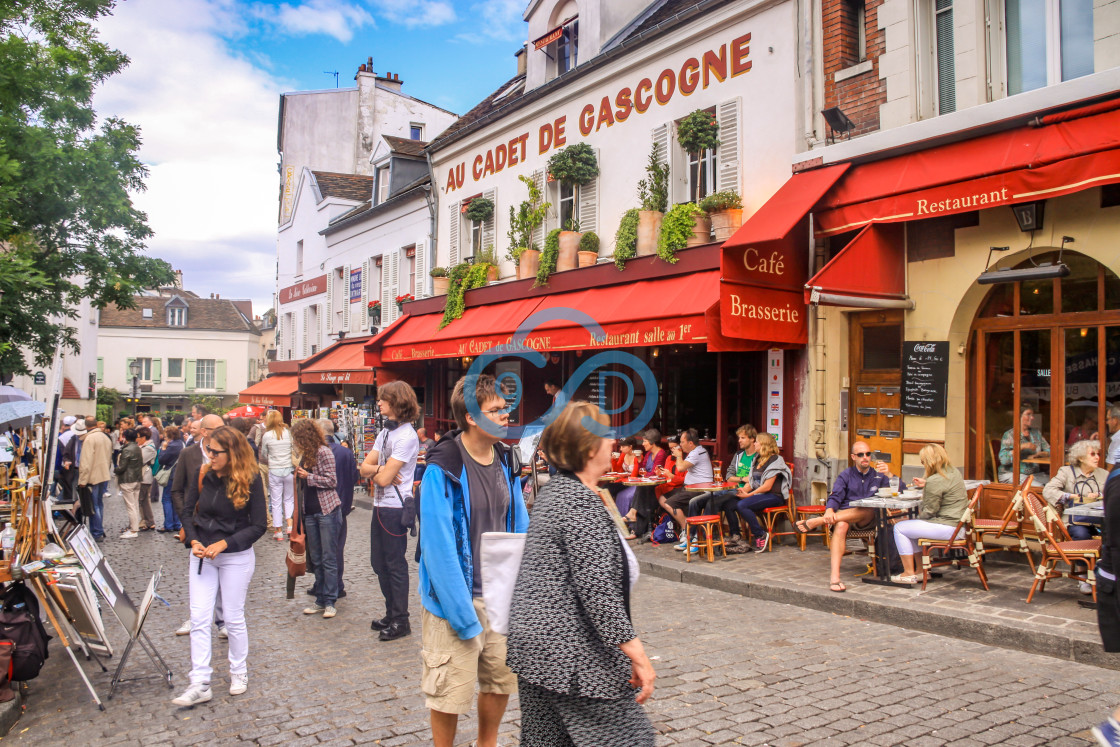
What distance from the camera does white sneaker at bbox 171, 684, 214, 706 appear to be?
4.64 metres

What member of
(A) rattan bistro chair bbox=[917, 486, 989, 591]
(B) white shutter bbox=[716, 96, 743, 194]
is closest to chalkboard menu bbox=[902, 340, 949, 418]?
(A) rattan bistro chair bbox=[917, 486, 989, 591]

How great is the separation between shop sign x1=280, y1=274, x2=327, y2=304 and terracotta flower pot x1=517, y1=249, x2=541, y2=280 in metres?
12.8

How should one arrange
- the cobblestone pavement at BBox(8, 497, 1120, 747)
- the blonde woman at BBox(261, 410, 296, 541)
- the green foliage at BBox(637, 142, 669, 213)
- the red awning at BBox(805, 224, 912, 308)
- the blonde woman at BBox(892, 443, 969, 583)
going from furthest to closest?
the green foliage at BBox(637, 142, 669, 213) → the blonde woman at BBox(261, 410, 296, 541) → the red awning at BBox(805, 224, 912, 308) → the blonde woman at BBox(892, 443, 969, 583) → the cobblestone pavement at BBox(8, 497, 1120, 747)

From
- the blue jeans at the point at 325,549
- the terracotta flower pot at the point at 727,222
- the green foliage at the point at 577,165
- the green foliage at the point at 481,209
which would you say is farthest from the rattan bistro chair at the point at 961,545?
the green foliage at the point at 481,209

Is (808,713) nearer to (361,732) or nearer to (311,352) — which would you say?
(361,732)

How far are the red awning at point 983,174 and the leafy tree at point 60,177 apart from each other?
9754 mm

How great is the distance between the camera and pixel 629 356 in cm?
1359

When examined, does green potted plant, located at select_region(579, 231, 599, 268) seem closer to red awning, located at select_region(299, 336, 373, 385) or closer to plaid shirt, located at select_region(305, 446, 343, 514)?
red awning, located at select_region(299, 336, 373, 385)

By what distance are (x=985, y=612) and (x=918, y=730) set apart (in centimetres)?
252

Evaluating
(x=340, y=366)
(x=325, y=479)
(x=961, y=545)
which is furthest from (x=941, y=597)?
(x=340, y=366)

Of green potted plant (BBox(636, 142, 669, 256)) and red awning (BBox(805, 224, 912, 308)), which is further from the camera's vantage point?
green potted plant (BBox(636, 142, 669, 256))

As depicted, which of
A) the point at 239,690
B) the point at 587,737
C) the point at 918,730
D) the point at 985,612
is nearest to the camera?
the point at 587,737

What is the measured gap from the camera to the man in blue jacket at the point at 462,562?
3.30 meters

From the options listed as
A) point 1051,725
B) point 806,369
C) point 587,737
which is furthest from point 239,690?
point 806,369
